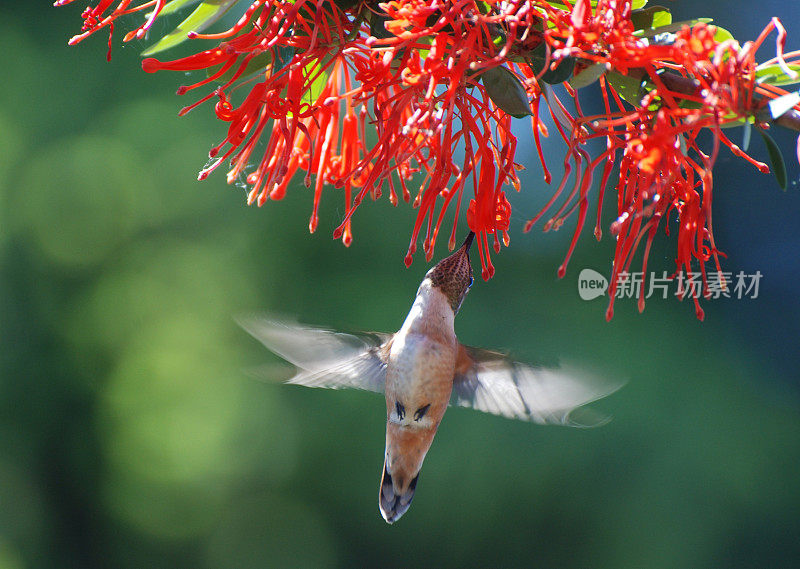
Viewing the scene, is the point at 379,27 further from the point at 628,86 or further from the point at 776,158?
the point at 776,158

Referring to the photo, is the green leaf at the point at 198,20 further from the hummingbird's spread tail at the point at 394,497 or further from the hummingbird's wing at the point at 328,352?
the hummingbird's spread tail at the point at 394,497

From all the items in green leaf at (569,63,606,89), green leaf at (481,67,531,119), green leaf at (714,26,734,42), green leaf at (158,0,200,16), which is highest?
green leaf at (158,0,200,16)

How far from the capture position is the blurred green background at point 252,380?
2926 mm

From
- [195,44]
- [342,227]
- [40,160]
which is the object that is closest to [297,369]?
[342,227]

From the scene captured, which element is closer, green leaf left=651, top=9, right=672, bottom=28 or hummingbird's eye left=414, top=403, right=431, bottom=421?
green leaf left=651, top=9, right=672, bottom=28

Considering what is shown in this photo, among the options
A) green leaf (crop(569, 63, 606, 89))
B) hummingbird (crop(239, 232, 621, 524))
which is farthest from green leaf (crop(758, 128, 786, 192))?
hummingbird (crop(239, 232, 621, 524))

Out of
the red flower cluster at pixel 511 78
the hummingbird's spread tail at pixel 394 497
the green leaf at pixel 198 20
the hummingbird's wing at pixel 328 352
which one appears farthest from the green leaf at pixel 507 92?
the hummingbird's spread tail at pixel 394 497

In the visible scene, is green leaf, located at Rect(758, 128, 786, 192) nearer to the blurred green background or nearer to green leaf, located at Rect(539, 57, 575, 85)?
green leaf, located at Rect(539, 57, 575, 85)

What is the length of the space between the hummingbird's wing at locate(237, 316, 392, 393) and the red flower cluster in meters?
0.23

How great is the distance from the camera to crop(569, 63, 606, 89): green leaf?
0.58 meters

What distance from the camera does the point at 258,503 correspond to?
10.6ft

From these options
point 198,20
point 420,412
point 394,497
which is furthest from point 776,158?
point 394,497

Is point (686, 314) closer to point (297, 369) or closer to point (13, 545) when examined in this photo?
point (297, 369)

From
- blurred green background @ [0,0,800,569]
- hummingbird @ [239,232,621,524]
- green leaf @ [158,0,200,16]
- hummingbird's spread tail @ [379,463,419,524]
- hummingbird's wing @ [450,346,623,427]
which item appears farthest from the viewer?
blurred green background @ [0,0,800,569]
